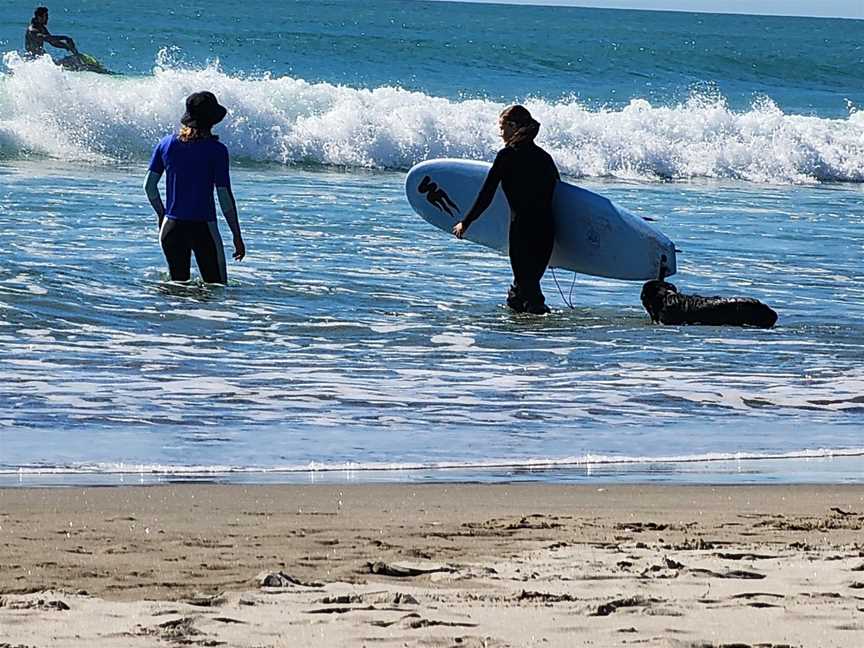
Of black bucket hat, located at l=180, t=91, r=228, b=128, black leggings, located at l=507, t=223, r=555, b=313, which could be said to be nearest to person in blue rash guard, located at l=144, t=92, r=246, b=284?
black bucket hat, located at l=180, t=91, r=228, b=128

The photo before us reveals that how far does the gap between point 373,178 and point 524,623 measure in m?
17.6

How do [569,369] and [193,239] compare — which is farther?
[193,239]

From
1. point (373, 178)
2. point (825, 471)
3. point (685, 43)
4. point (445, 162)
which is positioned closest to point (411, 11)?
point (685, 43)

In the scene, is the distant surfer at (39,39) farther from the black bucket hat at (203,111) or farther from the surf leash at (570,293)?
the black bucket hat at (203,111)

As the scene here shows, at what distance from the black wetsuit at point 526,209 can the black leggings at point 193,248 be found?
5.38ft

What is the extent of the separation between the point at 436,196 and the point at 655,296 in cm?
251

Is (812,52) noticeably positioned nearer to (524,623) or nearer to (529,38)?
(529,38)

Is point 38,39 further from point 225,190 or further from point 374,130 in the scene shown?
point 225,190

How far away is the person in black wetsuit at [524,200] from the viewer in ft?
33.2

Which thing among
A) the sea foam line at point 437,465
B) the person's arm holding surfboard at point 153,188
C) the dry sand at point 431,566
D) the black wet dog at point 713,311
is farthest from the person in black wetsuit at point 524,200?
the dry sand at point 431,566

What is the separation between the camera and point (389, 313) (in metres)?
10.1

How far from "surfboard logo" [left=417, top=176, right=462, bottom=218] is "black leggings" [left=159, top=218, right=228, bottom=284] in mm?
2117

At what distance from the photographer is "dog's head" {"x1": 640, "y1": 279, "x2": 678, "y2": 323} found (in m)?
9.95

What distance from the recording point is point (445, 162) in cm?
1197
